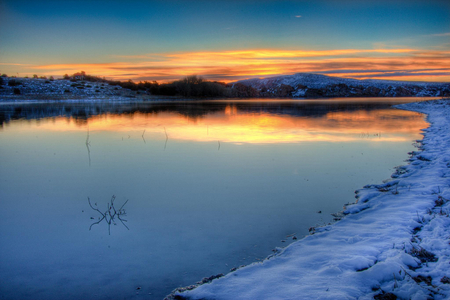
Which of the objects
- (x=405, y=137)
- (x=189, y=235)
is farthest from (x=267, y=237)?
(x=405, y=137)

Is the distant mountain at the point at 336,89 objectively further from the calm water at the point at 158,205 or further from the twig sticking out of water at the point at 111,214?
the twig sticking out of water at the point at 111,214

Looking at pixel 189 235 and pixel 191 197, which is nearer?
pixel 189 235

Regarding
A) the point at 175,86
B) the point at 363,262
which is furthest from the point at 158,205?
the point at 175,86

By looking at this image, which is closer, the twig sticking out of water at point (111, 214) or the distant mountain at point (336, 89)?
the twig sticking out of water at point (111, 214)

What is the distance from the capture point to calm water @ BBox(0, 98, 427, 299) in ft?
11.2

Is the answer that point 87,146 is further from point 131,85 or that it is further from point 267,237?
point 131,85

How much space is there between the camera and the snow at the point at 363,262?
2.86m

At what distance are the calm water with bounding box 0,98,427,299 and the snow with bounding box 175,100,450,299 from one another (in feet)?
1.13

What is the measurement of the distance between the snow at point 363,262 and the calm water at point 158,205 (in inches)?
13.5

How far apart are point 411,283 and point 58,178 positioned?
23.4ft

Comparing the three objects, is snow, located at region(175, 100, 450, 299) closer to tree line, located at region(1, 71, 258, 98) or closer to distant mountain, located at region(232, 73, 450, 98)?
tree line, located at region(1, 71, 258, 98)

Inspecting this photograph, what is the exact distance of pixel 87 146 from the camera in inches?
448

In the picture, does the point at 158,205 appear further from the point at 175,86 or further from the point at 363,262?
the point at 175,86

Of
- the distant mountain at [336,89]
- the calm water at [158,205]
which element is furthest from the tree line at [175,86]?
the calm water at [158,205]
